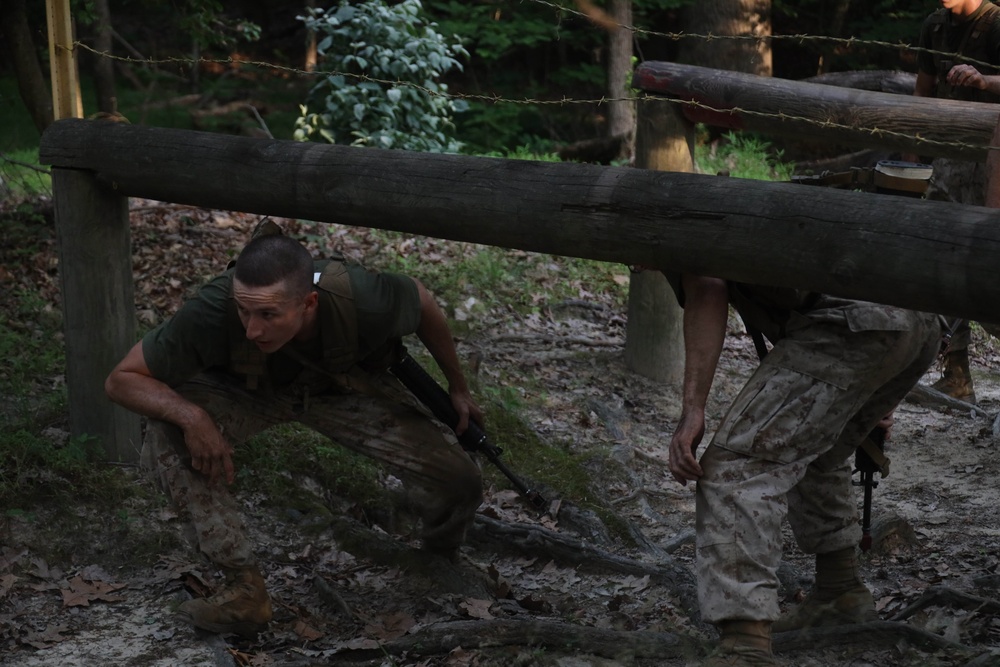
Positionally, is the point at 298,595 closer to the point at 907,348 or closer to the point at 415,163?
the point at 415,163

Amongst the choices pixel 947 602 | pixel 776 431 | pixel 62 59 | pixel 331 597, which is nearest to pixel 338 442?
pixel 331 597

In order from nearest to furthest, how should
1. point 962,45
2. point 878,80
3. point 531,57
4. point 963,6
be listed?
point 963,6 → point 962,45 → point 878,80 → point 531,57

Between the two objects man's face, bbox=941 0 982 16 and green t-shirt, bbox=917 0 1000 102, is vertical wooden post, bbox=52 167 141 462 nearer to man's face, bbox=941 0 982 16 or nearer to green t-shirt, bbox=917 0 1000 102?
green t-shirt, bbox=917 0 1000 102

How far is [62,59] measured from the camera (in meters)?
4.74

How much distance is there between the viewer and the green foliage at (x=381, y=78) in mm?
9594

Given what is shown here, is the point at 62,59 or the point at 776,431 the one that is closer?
the point at 776,431

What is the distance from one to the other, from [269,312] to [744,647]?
71.7 inches

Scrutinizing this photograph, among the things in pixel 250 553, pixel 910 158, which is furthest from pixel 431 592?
pixel 910 158

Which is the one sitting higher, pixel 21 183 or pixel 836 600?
pixel 21 183

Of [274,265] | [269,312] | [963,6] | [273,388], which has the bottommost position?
[273,388]

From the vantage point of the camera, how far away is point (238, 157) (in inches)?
165

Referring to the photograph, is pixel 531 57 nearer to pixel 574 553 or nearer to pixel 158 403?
pixel 574 553

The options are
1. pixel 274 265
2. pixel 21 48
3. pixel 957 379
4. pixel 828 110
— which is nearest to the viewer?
pixel 274 265

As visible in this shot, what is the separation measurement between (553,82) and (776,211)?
12351mm
